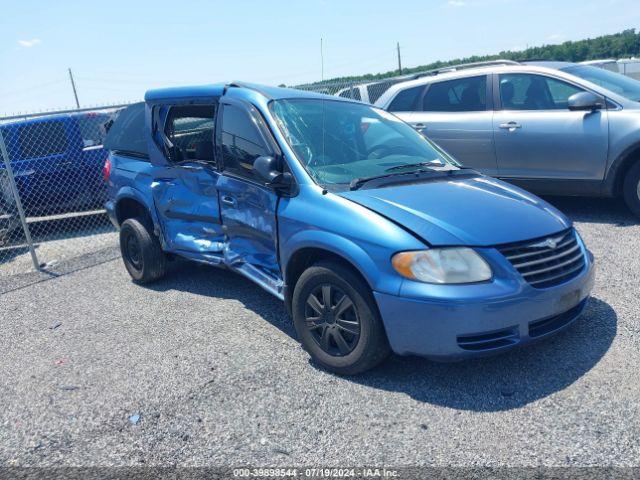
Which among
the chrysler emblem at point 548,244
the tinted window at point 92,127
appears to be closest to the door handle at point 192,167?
the chrysler emblem at point 548,244

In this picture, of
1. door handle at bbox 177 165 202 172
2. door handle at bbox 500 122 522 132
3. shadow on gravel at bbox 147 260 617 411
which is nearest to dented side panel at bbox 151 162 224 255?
door handle at bbox 177 165 202 172

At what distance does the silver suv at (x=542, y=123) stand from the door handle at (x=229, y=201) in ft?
12.4

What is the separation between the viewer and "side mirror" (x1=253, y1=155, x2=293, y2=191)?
154 inches

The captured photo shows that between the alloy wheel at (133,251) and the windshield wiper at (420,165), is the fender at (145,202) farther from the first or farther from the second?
the windshield wiper at (420,165)

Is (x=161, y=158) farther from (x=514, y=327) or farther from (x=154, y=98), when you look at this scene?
(x=514, y=327)

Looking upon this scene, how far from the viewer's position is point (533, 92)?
6.83m

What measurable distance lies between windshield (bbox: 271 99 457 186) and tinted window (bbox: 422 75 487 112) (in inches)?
109

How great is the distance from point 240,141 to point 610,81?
483 cm

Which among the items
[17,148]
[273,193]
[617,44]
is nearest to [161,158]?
[273,193]

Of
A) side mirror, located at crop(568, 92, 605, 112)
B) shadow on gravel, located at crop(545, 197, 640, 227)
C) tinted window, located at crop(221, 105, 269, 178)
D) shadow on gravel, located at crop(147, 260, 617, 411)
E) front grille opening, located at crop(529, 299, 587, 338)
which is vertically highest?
tinted window, located at crop(221, 105, 269, 178)

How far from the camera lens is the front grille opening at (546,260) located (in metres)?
3.26

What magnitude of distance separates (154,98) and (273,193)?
2104mm

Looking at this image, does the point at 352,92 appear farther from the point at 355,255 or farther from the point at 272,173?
the point at 355,255

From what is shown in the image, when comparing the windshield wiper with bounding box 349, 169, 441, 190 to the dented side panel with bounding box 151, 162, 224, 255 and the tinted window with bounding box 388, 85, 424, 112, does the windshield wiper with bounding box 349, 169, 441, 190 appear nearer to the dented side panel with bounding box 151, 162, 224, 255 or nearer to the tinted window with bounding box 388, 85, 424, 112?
the dented side panel with bounding box 151, 162, 224, 255
